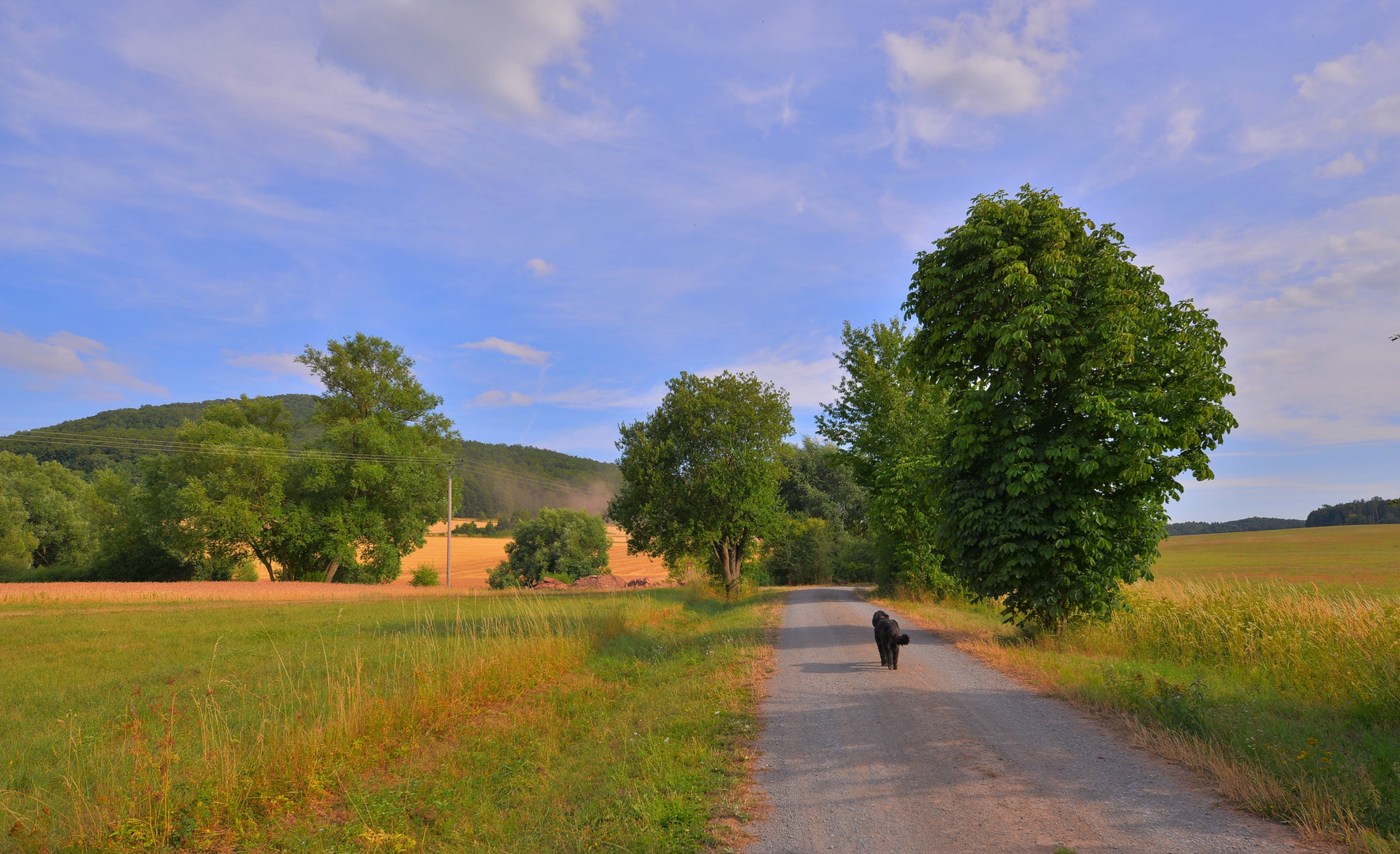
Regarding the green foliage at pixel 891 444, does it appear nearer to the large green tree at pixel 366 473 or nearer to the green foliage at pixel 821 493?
the green foliage at pixel 821 493

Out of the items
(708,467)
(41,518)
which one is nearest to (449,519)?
(708,467)

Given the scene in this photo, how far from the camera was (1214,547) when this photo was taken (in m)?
71.3

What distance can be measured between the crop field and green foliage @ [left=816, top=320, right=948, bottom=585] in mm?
8213

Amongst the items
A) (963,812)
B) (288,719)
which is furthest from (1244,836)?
(288,719)

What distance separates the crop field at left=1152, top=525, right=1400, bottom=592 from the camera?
32.3 meters

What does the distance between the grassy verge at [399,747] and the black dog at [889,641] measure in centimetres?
224

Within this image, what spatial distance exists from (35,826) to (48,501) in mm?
69553

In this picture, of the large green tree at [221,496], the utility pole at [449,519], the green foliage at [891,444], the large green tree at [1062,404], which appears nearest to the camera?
the large green tree at [1062,404]

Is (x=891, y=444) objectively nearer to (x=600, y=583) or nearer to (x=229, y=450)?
(x=600, y=583)

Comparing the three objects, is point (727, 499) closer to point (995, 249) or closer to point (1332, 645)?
point (995, 249)

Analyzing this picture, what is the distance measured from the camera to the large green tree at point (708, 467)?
32.5 metres

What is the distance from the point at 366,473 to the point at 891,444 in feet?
118

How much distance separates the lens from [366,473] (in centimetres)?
4372

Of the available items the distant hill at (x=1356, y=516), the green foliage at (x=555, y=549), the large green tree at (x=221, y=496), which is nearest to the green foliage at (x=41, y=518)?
the large green tree at (x=221, y=496)
